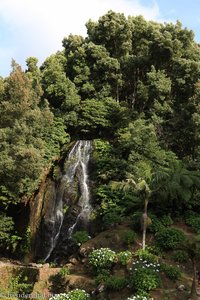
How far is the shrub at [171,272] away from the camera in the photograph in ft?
55.0

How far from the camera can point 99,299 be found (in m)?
16.3

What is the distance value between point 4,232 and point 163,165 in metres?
10.5

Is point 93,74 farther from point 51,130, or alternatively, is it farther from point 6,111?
point 6,111

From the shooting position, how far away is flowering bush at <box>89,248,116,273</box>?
1797cm

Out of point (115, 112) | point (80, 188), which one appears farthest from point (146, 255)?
point (115, 112)

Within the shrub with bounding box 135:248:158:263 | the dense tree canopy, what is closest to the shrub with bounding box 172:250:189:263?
the shrub with bounding box 135:248:158:263

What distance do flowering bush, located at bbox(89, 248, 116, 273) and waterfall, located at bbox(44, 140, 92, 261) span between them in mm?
4633

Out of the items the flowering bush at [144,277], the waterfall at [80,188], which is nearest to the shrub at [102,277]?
the flowering bush at [144,277]

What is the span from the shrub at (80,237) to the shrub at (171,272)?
524 centimetres

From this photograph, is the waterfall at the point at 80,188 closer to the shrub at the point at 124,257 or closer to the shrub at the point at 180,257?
the shrub at the point at 124,257

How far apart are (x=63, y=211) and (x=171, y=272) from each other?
907cm

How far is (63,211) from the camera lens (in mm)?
24109

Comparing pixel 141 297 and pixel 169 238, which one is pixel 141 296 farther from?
Answer: pixel 169 238

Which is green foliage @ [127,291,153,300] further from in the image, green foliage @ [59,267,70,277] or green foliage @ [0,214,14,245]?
green foliage @ [0,214,14,245]
